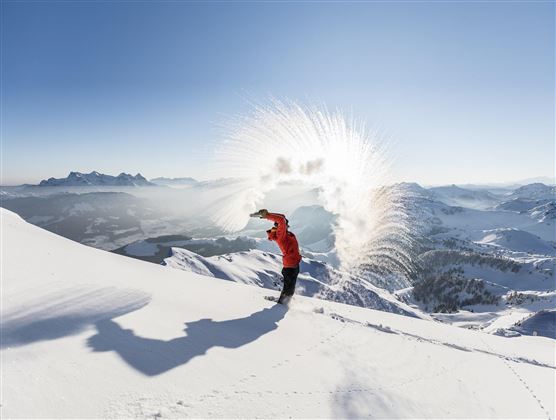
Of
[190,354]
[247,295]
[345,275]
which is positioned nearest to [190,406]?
[190,354]

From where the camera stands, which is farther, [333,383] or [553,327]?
[553,327]

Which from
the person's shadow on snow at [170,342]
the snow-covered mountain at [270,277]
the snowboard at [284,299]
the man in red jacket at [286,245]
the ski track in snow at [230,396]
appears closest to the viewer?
the ski track in snow at [230,396]

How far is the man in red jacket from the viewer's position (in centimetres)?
1269

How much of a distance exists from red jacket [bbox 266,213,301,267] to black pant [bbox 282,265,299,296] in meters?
0.18

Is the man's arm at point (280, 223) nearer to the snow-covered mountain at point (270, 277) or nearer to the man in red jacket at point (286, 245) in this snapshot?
the man in red jacket at point (286, 245)

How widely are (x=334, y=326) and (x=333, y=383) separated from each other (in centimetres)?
368

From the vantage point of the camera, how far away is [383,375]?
23.7 feet

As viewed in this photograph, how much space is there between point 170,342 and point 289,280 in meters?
6.76

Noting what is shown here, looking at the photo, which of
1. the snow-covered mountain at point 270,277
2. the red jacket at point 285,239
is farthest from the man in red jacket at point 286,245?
the snow-covered mountain at point 270,277

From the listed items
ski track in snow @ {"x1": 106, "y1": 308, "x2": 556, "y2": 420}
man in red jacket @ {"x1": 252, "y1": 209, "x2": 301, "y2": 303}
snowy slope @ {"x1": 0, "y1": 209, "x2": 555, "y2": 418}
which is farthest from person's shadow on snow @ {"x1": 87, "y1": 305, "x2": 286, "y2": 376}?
man in red jacket @ {"x1": 252, "y1": 209, "x2": 301, "y2": 303}

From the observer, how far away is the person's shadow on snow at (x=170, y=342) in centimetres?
578

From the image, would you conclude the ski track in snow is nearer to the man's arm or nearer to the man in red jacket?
the man in red jacket

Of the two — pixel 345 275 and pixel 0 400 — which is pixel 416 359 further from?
pixel 345 275

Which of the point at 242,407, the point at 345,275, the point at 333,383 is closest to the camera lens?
the point at 242,407
